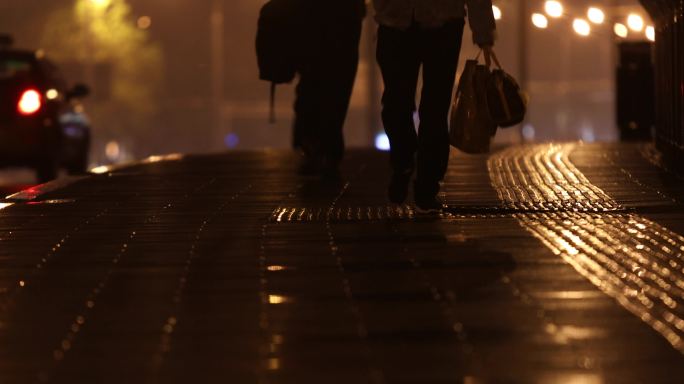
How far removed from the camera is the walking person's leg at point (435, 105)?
37.5 feet

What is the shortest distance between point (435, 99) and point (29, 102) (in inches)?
372

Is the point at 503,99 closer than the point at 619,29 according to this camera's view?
Yes

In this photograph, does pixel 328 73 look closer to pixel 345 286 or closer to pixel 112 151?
pixel 345 286

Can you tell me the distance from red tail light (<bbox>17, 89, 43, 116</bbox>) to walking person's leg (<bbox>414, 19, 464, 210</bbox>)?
9266 mm

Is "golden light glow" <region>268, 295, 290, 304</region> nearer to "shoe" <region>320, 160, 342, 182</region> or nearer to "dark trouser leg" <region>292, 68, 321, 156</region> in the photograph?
"shoe" <region>320, 160, 342, 182</region>

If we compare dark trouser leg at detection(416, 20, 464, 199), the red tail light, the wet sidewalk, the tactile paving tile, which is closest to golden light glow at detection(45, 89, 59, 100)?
the red tail light

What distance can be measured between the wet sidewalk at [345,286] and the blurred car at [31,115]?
628 cm

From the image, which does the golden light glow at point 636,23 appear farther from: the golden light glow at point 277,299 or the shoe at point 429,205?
the golden light glow at point 277,299

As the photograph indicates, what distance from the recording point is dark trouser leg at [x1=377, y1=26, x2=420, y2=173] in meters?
11.5

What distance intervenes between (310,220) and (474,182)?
3583 millimetres

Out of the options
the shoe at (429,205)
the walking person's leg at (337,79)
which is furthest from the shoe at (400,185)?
the walking person's leg at (337,79)

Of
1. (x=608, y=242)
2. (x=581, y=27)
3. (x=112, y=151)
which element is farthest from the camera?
(x=112, y=151)

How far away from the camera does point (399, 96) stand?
11.7 metres

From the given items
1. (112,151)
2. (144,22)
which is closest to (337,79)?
(112,151)
